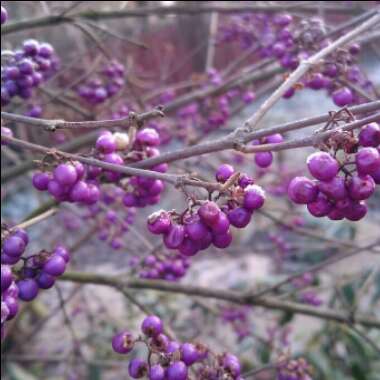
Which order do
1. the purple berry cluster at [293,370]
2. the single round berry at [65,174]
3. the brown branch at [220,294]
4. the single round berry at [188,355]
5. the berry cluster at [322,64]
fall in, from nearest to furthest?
1. the single round berry at [65,174]
2. the single round berry at [188,355]
3. the berry cluster at [322,64]
4. the purple berry cluster at [293,370]
5. the brown branch at [220,294]

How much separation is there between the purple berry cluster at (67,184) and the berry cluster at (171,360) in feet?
1.00

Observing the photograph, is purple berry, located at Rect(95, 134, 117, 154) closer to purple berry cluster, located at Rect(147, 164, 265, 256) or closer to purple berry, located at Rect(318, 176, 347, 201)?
purple berry cluster, located at Rect(147, 164, 265, 256)

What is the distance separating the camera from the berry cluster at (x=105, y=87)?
1982mm

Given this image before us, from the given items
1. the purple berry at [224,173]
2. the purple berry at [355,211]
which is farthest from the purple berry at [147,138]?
the purple berry at [355,211]

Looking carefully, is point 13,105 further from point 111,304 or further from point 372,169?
point 111,304

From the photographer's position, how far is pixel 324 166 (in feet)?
2.56

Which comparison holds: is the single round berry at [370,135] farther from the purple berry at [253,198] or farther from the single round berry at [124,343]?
the single round berry at [124,343]

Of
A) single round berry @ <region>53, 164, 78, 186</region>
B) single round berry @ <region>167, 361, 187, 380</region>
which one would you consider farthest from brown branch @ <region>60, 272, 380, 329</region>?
single round berry @ <region>53, 164, 78, 186</region>

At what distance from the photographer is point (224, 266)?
181 inches

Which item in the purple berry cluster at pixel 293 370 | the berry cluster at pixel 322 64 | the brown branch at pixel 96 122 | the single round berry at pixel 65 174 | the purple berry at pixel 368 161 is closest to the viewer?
the purple berry at pixel 368 161

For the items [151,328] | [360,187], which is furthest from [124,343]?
[360,187]

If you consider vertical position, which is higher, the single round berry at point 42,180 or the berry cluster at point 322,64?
the berry cluster at point 322,64

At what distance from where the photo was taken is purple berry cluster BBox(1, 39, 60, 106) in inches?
55.8

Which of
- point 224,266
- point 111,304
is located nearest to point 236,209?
point 111,304
